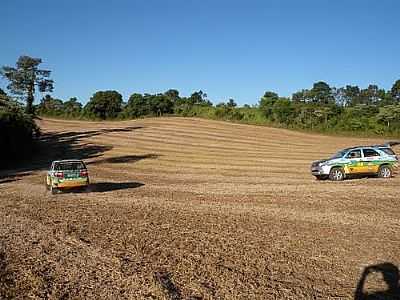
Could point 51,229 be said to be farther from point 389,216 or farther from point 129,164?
point 129,164

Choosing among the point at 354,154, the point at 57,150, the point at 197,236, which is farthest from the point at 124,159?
the point at 197,236

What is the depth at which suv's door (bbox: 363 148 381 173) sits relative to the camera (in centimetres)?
2322

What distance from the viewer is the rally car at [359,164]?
2314 centimetres

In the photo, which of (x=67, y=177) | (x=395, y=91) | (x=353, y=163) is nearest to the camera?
(x=67, y=177)

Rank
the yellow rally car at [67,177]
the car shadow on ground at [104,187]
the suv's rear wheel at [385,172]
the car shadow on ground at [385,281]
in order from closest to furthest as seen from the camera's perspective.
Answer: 1. the car shadow on ground at [385,281]
2. the yellow rally car at [67,177]
3. the car shadow on ground at [104,187]
4. the suv's rear wheel at [385,172]

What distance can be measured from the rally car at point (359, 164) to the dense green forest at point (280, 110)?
34.1 meters

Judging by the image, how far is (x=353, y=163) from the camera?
75.9ft

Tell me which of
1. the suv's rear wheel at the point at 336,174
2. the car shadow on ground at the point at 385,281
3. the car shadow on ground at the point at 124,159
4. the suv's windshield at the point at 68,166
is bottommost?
the car shadow on ground at the point at 124,159

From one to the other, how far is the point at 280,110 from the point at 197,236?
204 ft

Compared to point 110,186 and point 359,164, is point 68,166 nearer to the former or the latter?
point 110,186

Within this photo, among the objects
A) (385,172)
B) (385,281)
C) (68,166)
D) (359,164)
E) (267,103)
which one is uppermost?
(267,103)

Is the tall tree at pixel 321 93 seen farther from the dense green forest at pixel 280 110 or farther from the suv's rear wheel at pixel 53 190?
the suv's rear wheel at pixel 53 190

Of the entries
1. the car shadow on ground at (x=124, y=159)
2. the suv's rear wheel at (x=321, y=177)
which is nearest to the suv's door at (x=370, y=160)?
the suv's rear wheel at (x=321, y=177)

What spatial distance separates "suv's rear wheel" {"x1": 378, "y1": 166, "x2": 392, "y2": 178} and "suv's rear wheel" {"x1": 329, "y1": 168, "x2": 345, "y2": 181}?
6.41ft
